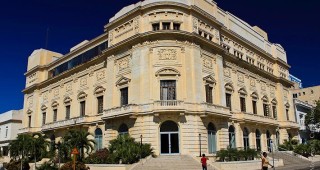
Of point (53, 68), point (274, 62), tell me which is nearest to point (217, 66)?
point (274, 62)

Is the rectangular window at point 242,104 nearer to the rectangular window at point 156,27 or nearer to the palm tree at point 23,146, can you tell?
the rectangular window at point 156,27

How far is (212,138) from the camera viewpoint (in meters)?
30.2

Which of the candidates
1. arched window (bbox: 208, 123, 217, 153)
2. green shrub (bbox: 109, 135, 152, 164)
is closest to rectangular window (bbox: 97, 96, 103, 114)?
green shrub (bbox: 109, 135, 152, 164)

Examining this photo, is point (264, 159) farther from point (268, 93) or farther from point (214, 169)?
point (268, 93)

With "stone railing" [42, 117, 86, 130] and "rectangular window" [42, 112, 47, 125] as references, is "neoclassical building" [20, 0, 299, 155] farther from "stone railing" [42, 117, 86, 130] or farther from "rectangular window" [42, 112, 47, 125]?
"rectangular window" [42, 112, 47, 125]

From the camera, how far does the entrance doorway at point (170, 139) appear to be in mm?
27781

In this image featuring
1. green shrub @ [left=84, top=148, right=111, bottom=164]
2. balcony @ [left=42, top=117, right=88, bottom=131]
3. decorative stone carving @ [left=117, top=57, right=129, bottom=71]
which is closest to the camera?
green shrub @ [left=84, top=148, right=111, bottom=164]

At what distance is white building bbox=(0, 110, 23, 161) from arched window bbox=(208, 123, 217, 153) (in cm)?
3991

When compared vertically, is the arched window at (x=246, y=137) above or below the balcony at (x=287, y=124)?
below

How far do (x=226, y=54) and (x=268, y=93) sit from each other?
1197 centimetres

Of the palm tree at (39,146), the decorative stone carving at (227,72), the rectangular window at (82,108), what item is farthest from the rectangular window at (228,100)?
the palm tree at (39,146)

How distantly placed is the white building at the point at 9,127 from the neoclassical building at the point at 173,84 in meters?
13.4

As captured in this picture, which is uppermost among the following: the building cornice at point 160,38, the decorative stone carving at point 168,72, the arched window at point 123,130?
the building cornice at point 160,38

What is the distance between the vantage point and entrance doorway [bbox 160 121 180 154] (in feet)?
91.1
